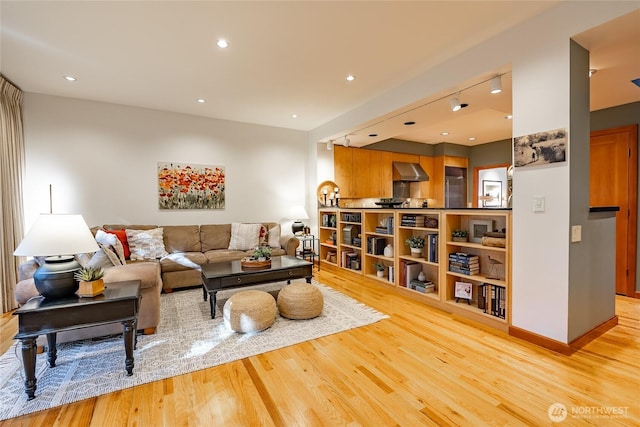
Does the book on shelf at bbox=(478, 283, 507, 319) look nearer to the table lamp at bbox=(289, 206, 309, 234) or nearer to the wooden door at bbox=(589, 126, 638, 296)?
the wooden door at bbox=(589, 126, 638, 296)

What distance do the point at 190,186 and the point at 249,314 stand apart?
3.16m

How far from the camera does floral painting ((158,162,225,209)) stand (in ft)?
15.7

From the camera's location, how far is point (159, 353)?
7.61ft

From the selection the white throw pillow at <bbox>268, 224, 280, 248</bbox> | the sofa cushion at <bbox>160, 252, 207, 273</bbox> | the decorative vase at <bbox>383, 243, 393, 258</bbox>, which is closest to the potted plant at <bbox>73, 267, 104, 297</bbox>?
the sofa cushion at <bbox>160, 252, 207, 273</bbox>

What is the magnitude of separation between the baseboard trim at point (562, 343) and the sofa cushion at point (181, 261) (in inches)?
148

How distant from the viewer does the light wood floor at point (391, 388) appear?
162 centimetres

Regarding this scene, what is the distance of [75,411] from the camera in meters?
1.69

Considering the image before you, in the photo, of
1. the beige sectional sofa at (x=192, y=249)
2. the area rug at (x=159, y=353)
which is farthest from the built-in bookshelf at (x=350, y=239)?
the area rug at (x=159, y=353)

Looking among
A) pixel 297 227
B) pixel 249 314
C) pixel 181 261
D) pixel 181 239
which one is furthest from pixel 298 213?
pixel 249 314

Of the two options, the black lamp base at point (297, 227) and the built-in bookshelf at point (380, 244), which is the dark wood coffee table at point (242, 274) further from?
the black lamp base at point (297, 227)

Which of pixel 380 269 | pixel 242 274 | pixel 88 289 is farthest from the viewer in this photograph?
pixel 380 269

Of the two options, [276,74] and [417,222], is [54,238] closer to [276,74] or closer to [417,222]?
[276,74]

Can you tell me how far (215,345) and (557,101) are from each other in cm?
339

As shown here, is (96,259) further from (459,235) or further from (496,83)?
(496,83)
